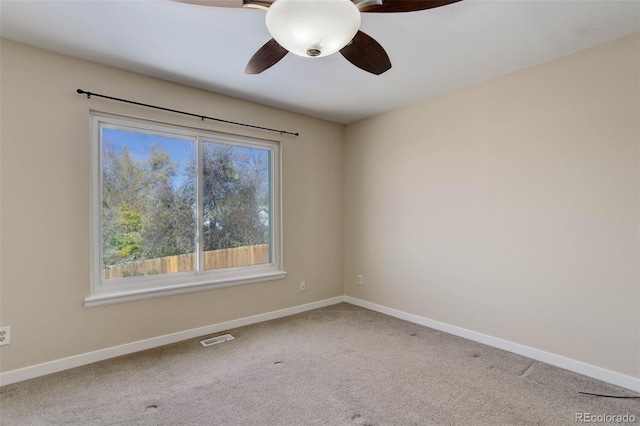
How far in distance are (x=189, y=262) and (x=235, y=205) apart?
2.49 ft

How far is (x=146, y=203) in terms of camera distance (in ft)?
9.60

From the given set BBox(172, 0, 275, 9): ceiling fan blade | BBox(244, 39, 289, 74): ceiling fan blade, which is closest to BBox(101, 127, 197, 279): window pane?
BBox(244, 39, 289, 74): ceiling fan blade

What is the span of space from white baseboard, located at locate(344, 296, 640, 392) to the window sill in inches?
61.6

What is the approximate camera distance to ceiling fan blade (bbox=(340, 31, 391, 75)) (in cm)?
169

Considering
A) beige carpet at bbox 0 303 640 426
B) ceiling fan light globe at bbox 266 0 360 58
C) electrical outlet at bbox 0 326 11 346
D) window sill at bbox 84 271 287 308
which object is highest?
ceiling fan light globe at bbox 266 0 360 58

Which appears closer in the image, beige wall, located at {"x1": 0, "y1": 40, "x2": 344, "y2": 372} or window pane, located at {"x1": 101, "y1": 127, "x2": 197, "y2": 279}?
beige wall, located at {"x1": 0, "y1": 40, "x2": 344, "y2": 372}

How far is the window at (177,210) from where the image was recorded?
273cm

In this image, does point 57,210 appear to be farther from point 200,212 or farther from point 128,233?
point 200,212

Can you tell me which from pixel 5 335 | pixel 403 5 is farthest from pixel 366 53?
pixel 5 335

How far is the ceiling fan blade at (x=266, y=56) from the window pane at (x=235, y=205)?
4.96 feet

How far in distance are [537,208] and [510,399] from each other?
148 centimetres

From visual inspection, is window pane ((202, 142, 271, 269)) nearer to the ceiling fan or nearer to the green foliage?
the green foliage

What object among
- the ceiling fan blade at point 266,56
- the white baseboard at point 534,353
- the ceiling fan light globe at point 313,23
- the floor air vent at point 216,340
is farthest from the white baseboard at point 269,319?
the ceiling fan light globe at point 313,23

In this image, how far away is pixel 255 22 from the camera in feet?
6.84
